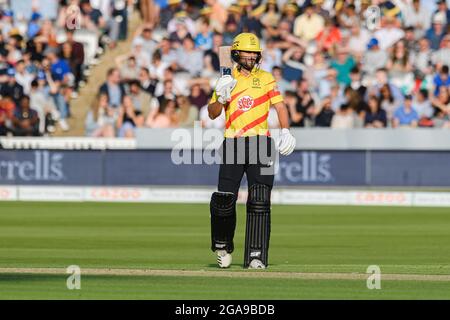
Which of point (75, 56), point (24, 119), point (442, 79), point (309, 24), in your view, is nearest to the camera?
point (442, 79)

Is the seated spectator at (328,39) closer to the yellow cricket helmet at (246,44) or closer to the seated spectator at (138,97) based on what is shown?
the seated spectator at (138,97)

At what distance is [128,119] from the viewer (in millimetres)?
23281

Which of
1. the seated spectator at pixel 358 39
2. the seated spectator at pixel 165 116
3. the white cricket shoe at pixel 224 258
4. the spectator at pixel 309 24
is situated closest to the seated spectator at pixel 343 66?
the seated spectator at pixel 358 39

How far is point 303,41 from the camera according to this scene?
24344 mm

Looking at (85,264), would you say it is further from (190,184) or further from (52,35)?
(52,35)

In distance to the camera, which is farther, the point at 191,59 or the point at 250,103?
the point at 191,59

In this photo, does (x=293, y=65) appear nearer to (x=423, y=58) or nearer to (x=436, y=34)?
(x=423, y=58)

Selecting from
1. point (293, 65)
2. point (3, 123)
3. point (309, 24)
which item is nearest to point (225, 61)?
point (293, 65)

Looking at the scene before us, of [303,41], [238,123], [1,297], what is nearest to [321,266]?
[238,123]

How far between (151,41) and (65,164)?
3.31 metres

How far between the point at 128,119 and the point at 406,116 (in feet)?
16.2

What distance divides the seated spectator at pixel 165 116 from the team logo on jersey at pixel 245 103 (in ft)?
42.8

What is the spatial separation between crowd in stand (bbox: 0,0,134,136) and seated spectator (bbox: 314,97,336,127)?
15.4 feet

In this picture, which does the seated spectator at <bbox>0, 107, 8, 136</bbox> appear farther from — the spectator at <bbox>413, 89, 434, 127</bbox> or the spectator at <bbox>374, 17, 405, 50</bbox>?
the spectator at <bbox>413, 89, 434, 127</bbox>
